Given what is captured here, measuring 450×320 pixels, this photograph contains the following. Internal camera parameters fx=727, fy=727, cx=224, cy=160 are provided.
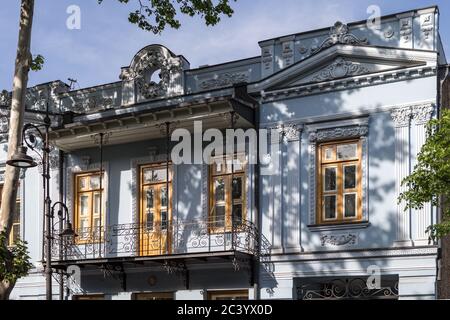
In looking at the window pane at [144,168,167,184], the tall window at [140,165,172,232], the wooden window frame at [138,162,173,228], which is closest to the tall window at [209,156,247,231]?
the wooden window frame at [138,162,173,228]

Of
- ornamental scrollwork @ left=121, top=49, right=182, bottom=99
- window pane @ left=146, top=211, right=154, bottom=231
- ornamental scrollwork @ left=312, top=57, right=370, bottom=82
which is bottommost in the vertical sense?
window pane @ left=146, top=211, right=154, bottom=231

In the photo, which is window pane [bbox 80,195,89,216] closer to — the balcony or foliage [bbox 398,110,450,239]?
the balcony

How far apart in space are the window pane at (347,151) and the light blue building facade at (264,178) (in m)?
0.02

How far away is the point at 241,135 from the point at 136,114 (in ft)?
8.26

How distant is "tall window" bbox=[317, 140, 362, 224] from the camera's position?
51.5ft

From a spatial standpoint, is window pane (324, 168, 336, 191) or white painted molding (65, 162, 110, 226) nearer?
window pane (324, 168, 336, 191)

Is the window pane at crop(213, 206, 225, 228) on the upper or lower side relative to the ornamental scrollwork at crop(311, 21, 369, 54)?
lower

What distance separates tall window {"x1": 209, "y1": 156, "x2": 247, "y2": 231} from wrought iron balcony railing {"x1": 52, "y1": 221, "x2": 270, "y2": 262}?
154mm

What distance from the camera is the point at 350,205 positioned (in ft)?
51.7

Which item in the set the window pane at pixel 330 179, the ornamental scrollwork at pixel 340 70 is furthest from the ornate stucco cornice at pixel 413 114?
the window pane at pixel 330 179

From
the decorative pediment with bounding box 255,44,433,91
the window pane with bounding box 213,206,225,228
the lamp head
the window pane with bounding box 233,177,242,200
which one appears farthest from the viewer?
the window pane with bounding box 233,177,242,200

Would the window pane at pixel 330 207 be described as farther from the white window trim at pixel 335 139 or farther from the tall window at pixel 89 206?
the tall window at pixel 89 206
